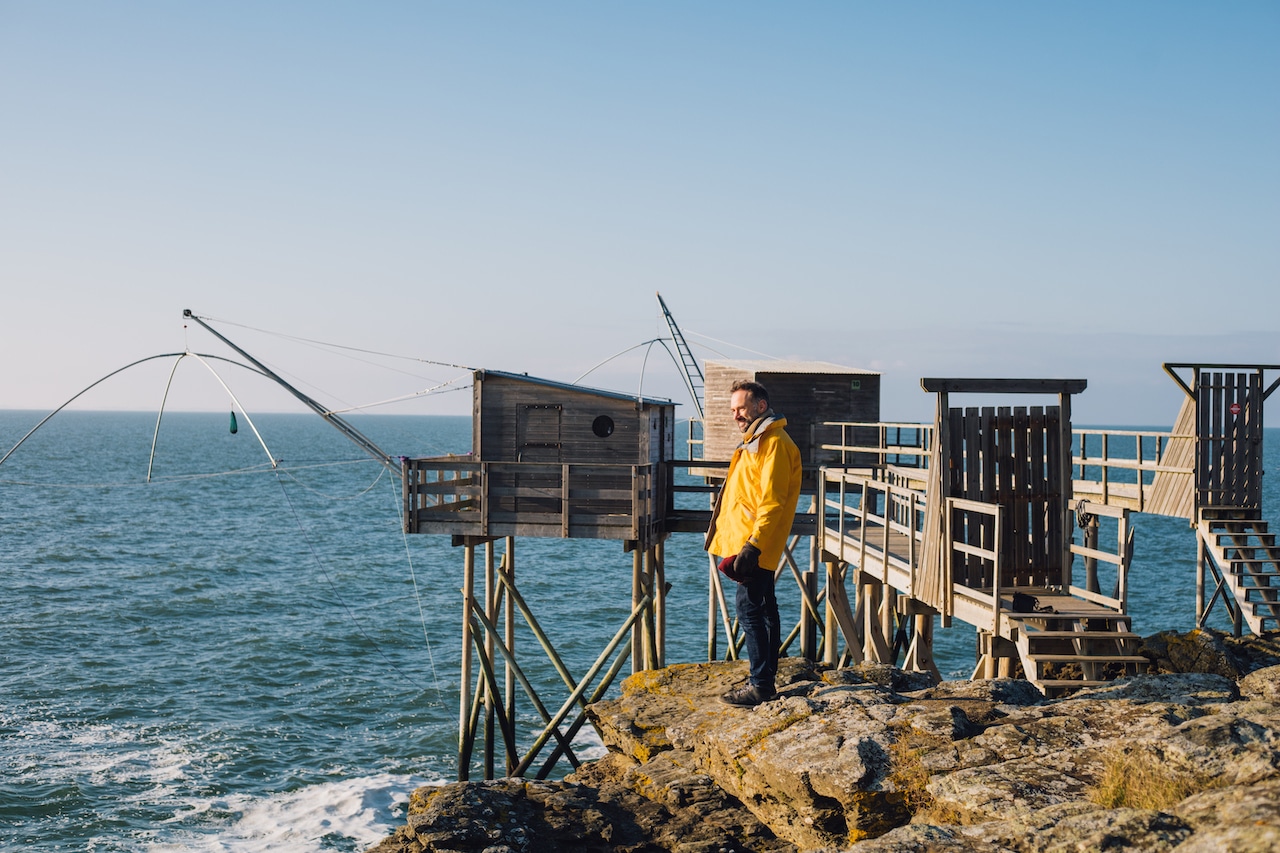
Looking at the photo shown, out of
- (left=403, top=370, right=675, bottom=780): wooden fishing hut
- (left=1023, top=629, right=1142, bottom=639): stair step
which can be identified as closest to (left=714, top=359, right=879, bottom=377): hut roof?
(left=403, top=370, right=675, bottom=780): wooden fishing hut

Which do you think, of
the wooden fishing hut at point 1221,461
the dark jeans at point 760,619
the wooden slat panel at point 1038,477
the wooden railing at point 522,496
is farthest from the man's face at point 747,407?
the wooden fishing hut at point 1221,461

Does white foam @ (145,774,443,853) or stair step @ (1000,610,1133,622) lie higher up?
stair step @ (1000,610,1133,622)

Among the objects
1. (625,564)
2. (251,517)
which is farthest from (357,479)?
(625,564)

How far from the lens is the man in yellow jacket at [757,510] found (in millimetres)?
8266

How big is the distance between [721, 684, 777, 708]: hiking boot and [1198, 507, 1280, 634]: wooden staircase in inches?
429

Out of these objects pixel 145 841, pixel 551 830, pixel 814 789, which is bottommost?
pixel 145 841

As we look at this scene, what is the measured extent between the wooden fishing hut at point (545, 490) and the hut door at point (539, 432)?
17 mm

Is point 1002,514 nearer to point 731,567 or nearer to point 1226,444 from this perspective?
point 731,567

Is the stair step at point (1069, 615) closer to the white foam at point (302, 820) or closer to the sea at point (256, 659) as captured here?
the sea at point (256, 659)

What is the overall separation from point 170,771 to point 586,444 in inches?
373

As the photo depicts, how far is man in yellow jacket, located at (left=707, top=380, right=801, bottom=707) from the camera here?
27.1ft

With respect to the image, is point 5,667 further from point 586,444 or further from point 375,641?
point 586,444

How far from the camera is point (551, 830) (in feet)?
34.7

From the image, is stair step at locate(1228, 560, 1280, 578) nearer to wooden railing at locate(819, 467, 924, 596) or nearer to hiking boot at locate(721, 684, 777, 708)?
wooden railing at locate(819, 467, 924, 596)
